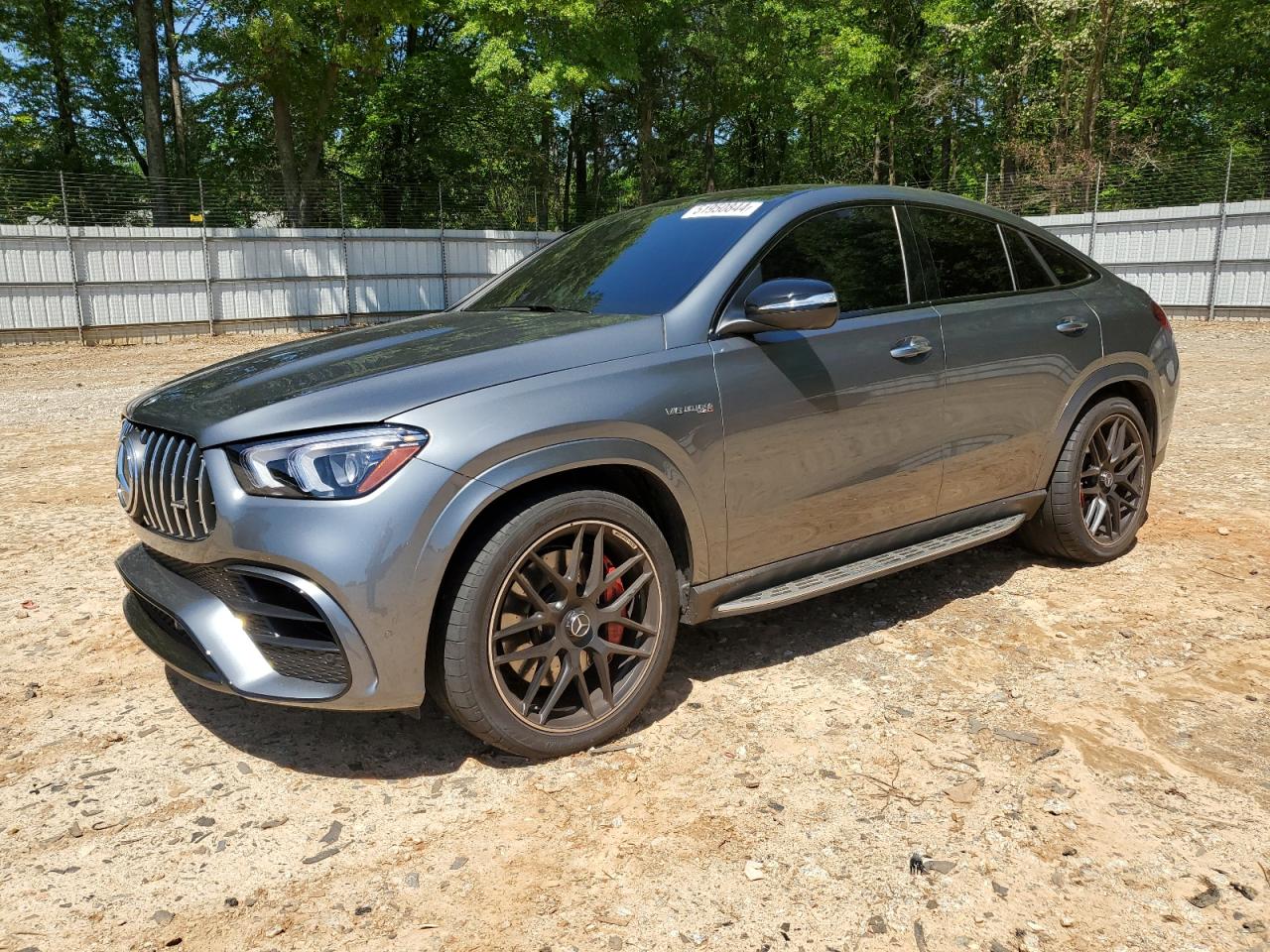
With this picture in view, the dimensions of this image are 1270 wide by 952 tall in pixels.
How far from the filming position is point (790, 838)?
2734 millimetres

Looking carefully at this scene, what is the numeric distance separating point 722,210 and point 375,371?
159cm

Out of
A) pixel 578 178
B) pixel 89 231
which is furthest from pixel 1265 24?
pixel 89 231

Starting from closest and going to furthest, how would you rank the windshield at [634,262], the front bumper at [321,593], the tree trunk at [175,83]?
the front bumper at [321,593] → the windshield at [634,262] → the tree trunk at [175,83]

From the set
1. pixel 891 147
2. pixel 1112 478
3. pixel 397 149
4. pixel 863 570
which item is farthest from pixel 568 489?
pixel 891 147

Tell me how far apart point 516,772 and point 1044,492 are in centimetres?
289

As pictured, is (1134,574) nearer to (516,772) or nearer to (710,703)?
(710,703)

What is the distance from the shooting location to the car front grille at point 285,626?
2760mm

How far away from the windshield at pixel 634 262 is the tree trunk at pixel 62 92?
30145 millimetres

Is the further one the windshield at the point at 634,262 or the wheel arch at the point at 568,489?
the windshield at the point at 634,262

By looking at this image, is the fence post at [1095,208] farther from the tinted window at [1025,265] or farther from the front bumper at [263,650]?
the front bumper at [263,650]

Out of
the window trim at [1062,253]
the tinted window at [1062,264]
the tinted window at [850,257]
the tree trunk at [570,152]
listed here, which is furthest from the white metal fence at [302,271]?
the tinted window at [850,257]

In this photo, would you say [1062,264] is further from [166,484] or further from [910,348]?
[166,484]

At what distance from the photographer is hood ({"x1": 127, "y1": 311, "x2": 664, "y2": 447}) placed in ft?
9.22

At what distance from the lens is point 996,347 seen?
4.22 metres
